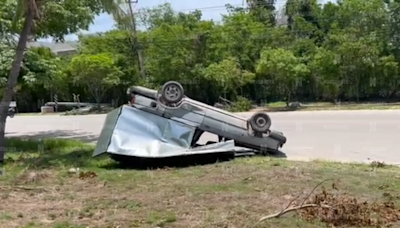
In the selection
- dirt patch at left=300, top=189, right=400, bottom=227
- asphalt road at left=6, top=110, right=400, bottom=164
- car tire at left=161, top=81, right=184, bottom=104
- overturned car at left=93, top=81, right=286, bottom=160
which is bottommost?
asphalt road at left=6, top=110, right=400, bottom=164

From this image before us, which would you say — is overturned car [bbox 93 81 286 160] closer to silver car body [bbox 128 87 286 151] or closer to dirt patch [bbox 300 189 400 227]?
silver car body [bbox 128 87 286 151]

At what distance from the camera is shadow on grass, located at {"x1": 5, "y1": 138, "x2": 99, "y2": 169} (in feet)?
29.2

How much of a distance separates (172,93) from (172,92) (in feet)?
0.10

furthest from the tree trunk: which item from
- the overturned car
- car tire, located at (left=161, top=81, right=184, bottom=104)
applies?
car tire, located at (left=161, top=81, right=184, bottom=104)

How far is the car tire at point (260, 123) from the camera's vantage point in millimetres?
8992

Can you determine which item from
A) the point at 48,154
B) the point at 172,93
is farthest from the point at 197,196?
the point at 48,154

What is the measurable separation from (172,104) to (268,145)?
1.90m

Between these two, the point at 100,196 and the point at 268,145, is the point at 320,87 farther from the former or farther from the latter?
the point at 100,196

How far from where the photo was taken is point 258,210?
5.21 m

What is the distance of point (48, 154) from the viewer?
10258 mm

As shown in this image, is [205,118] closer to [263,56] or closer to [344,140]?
[344,140]

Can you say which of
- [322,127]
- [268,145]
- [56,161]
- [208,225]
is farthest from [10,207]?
[322,127]

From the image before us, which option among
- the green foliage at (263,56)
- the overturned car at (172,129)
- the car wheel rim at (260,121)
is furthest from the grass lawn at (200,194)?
the green foliage at (263,56)

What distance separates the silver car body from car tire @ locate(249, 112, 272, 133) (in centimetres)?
10
